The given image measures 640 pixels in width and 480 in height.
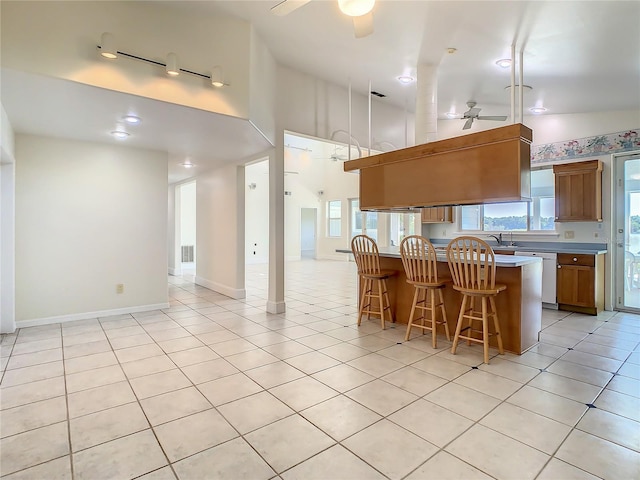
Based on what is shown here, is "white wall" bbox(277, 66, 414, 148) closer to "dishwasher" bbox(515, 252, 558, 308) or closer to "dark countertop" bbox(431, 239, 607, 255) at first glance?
"dark countertop" bbox(431, 239, 607, 255)

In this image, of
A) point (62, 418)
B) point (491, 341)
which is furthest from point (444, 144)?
point (62, 418)

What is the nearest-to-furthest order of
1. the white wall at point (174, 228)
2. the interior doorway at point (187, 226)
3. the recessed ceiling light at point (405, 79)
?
the recessed ceiling light at point (405, 79), the white wall at point (174, 228), the interior doorway at point (187, 226)

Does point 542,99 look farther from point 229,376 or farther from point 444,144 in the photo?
point 229,376

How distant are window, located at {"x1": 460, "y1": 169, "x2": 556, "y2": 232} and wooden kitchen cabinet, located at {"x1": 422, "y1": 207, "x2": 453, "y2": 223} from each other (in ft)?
1.40

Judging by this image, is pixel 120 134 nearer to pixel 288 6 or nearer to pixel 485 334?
pixel 288 6

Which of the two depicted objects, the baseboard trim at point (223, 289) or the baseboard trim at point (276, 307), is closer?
the baseboard trim at point (276, 307)

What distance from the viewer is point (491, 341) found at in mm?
3506

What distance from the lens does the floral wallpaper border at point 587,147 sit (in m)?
4.83

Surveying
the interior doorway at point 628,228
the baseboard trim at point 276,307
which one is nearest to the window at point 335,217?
the baseboard trim at point 276,307

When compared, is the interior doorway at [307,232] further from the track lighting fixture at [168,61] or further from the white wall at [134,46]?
the track lighting fixture at [168,61]

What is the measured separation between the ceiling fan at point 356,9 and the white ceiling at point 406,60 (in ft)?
2.43

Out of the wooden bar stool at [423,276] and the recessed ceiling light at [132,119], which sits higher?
the recessed ceiling light at [132,119]

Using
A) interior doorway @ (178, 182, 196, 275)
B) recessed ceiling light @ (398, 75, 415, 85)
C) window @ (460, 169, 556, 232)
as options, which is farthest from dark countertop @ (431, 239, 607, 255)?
interior doorway @ (178, 182, 196, 275)

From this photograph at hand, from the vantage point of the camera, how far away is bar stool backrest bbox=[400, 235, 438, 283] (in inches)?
140
